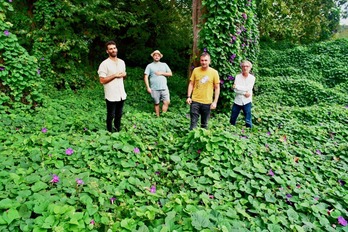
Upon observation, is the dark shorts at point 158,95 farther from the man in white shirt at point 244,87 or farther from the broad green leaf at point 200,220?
the broad green leaf at point 200,220

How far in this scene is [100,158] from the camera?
10.8 ft

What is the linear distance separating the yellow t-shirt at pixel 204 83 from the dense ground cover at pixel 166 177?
2.50ft

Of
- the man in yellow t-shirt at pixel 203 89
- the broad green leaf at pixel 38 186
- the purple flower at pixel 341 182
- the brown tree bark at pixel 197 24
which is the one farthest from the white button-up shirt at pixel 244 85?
the broad green leaf at pixel 38 186

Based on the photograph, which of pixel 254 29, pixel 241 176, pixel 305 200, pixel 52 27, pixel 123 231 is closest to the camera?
pixel 123 231

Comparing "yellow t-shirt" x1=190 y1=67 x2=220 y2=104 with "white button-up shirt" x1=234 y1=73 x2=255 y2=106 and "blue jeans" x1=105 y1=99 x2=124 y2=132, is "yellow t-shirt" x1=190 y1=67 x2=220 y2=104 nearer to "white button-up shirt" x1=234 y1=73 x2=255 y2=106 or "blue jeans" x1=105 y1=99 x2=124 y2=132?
"white button-up shirt" x1=234 y1=73 x2=255 y2=106

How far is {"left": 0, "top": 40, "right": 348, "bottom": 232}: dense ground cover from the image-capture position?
228 cm

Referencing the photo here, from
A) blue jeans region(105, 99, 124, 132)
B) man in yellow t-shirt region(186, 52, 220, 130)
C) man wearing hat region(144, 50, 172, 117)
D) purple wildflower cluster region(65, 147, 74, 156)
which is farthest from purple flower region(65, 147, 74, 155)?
man wearing hat region(144, 50, 172, 117)

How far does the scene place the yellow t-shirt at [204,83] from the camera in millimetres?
4504

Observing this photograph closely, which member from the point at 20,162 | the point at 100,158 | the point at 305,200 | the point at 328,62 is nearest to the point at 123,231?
the point at 100,158

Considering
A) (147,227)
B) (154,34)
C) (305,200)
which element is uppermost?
(154,34)

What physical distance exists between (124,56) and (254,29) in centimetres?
661

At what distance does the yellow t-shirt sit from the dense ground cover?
2.50 feet

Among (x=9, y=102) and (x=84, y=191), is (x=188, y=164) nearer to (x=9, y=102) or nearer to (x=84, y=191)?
(x=84, y=191)

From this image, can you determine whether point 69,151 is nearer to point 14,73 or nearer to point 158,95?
point 158,95
